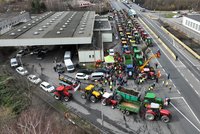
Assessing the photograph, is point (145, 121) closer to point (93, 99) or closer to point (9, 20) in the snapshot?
point (93, 99)

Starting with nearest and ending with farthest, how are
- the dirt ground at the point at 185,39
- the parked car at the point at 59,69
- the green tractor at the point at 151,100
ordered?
the green tractor at the point at 151,100
the parked car at the point at 59,69
the dirt ground at the point at 185,39

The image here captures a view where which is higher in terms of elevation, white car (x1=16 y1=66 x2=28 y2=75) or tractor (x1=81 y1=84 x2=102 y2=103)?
white car (x1=16 y1=66 x2=28 y2=75)

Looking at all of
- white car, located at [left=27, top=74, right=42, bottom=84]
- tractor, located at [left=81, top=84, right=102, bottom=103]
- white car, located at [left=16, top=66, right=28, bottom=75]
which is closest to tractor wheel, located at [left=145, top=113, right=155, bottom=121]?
tractor, located at [left=81, top=84, right=102, bottom=103]

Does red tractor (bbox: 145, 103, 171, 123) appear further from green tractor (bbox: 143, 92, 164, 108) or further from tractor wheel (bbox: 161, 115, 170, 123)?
green tractor (bbox: 143, 92, 164, 108)

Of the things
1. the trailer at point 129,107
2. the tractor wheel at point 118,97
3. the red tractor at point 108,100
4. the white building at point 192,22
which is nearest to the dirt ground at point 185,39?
the white building at point 192,22

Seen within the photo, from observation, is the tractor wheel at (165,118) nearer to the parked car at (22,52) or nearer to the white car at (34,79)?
the white car at (34,79)

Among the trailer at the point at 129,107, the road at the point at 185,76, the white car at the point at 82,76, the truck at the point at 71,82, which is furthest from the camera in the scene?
the white car at the point at 82,76

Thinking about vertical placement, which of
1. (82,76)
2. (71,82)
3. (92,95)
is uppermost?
(71,82)

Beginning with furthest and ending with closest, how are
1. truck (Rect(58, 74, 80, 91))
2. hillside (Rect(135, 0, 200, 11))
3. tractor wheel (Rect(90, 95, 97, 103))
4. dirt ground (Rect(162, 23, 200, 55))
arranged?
1. hillside (Rect(135, 0, 200, 11))
2. dirt ground (Rect(162, 23, 200, 55))
3. truck (Rect(58, 74, 80, 91))
4. tractor wheel (Rect(90, 95, 97, 103))

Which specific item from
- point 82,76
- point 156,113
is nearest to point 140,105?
point 156,113
